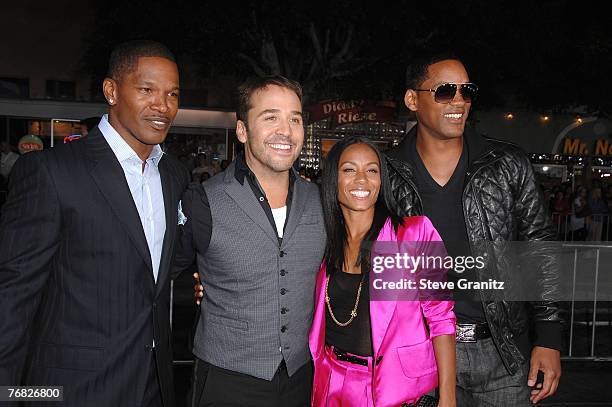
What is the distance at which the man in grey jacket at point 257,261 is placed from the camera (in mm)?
2773

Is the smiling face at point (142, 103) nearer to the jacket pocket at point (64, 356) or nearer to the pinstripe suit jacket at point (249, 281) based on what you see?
the pinstripe suit jacket at point (249, 281)

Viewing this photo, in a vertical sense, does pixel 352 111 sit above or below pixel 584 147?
above

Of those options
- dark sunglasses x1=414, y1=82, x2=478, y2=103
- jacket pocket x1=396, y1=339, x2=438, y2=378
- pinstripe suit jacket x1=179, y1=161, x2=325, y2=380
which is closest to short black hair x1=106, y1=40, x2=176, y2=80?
pinstripe suit jacket x1=179, y1=161, x2=325, y2=380

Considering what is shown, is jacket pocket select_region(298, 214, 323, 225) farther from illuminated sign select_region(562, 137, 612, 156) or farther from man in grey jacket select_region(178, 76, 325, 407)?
illuminated sign select_region(562, 137, 612, 156)

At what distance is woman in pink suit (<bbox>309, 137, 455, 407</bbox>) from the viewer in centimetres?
270

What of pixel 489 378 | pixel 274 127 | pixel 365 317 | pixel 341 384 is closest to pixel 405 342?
pixel 365 317

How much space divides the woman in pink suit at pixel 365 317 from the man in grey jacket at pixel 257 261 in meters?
0.10

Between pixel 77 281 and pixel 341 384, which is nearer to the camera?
pixel 77 281

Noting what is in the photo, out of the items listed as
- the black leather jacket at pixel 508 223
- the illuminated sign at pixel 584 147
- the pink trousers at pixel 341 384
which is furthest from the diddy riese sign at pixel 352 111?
the pink trousers at pixel 341 384

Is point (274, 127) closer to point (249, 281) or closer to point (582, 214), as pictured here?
point (249, 281)

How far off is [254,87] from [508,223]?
5.20 ft

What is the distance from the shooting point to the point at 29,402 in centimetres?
246

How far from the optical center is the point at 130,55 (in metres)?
2.84

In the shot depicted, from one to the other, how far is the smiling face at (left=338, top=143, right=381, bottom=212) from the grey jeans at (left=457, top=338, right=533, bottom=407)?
3.16 feet
